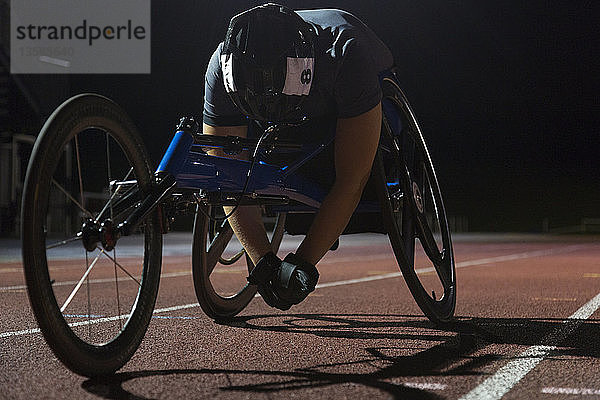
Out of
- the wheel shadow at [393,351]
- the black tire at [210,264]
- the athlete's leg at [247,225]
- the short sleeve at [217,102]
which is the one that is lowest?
the wheel shadow at [393,351]

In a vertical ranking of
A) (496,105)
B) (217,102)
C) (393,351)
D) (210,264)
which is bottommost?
(393,351)

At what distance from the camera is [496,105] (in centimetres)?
6150

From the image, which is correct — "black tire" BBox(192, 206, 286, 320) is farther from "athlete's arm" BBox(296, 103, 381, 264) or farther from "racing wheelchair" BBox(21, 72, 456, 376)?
"athlete's arm" BBox(296, 103, 381, 264)

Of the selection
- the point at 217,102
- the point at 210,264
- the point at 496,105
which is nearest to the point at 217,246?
the point at 210,264

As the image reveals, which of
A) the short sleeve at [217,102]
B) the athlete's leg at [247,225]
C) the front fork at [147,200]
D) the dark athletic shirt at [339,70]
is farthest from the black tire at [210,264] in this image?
the front fork at [147,200]

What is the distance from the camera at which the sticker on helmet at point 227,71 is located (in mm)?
4393

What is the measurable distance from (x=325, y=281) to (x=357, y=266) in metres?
3.79

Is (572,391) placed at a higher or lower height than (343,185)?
lower

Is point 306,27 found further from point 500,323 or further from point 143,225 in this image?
point 500,323

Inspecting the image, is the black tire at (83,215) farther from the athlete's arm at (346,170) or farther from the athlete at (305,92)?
the athlete's arm at (346,170)

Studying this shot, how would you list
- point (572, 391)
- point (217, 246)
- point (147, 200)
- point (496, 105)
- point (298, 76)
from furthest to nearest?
point (496, 105) < point (217, 246) < point (298, 76) < point (147, 200) < point (572, 391)

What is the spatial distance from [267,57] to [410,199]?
5.27 feet

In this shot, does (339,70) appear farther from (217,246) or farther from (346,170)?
(217,246)

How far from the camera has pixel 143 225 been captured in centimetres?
386
